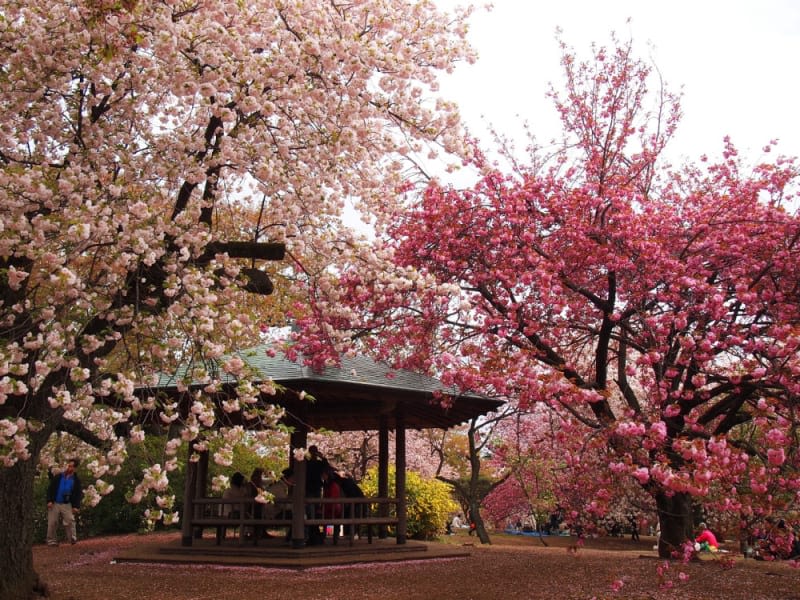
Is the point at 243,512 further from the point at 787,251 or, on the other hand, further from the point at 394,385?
the point at 787,251

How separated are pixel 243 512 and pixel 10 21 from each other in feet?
22.9

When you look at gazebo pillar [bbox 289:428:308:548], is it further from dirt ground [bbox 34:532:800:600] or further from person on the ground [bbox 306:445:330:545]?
dirt ground [bbox 34:532:800:600]

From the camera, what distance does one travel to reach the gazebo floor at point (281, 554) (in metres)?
8.92

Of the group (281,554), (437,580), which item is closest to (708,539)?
(437,580)

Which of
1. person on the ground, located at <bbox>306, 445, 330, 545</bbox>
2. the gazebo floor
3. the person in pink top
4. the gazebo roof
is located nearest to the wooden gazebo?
the gazebo roof

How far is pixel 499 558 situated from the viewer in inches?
415

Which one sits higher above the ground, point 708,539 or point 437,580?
point 437,580

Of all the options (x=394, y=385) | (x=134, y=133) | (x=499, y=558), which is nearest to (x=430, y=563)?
(x=499, y=558)

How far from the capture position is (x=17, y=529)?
612cm

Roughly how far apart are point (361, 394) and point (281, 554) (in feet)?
7.89

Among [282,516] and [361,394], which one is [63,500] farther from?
[361,394]

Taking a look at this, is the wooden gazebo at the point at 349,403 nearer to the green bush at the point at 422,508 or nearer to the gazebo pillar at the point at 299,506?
the gazebo pillar at the point at 299,506

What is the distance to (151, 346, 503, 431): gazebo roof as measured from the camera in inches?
353

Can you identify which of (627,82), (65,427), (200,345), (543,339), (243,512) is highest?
(627,82)
